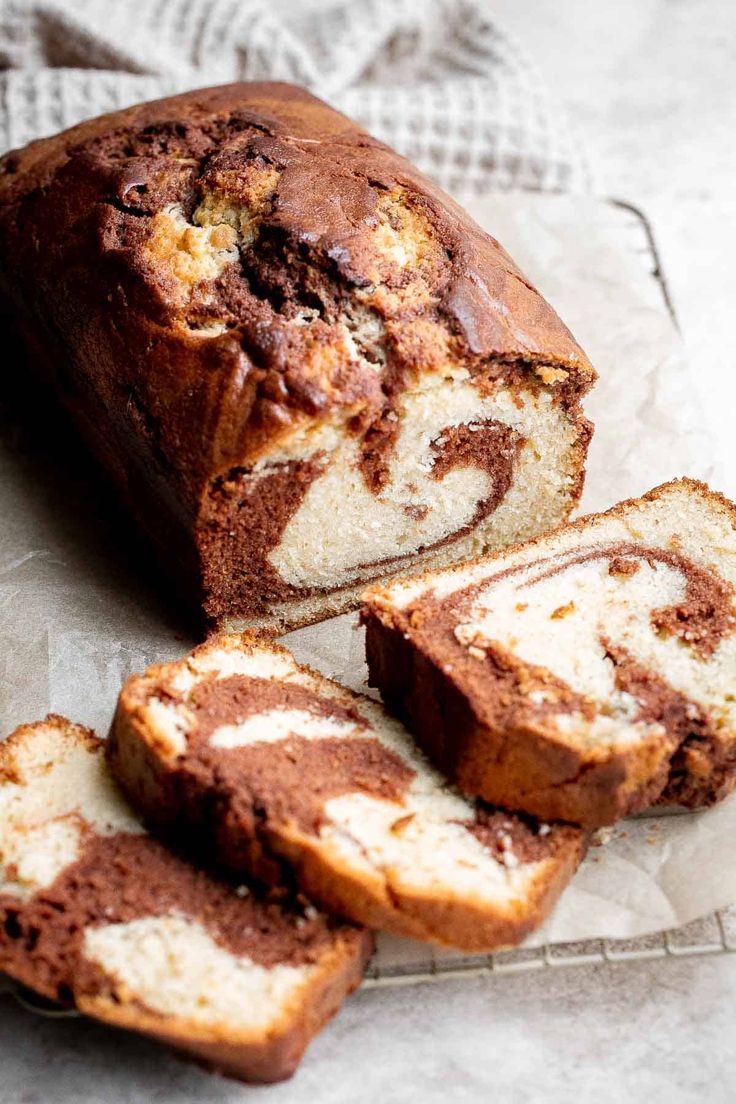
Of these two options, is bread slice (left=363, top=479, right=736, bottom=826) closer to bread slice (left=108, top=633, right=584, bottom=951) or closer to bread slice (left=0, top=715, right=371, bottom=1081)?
bread slice (left=108, top=633, right=584, bottom=951)

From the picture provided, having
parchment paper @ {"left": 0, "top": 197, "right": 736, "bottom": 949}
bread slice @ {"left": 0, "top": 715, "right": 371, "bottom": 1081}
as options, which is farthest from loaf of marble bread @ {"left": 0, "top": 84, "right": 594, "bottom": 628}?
bread slice @ {"left": 0, "top": 715, "right": 371, "bottom": 1081}

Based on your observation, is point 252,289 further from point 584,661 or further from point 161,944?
point 161,944

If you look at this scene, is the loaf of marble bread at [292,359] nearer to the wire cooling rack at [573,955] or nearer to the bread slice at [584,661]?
the bread slice at [584,661]

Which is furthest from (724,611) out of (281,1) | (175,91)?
(281,1)

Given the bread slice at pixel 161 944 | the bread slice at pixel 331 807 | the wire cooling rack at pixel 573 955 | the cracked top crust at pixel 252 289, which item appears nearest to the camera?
the bread slice at pixel 161 944

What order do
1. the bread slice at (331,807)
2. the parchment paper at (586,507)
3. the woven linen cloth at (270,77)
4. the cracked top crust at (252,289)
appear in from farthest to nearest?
the woven linen cloth at (270,77), the cracked top crust at (252,289), the parchment paper at (586,507), the bread slice at (331,807)

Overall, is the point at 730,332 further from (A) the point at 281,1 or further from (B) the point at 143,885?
(B) the point at 143,885

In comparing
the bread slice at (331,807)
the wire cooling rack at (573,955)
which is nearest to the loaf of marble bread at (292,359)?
the bread slice at (331,807)
